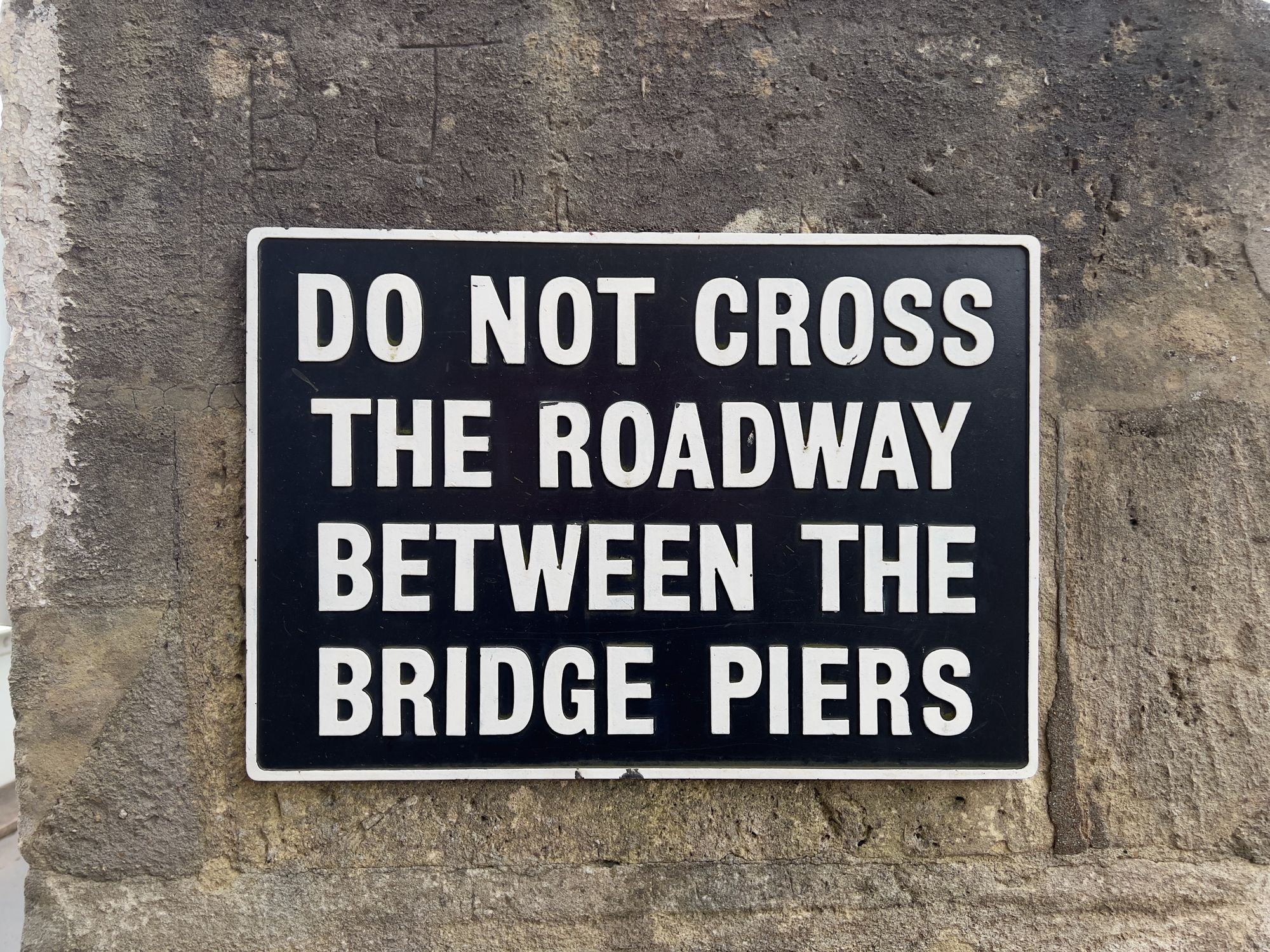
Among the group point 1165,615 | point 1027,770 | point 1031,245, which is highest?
point 1031,245

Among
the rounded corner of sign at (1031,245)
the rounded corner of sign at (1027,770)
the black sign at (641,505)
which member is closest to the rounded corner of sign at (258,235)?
the black sign at (641,505)

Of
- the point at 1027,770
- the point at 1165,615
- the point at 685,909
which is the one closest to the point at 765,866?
the point at 685,909

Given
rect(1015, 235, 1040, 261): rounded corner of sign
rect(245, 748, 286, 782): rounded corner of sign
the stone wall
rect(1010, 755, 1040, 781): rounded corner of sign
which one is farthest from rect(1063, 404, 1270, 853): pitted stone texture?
rect(245, 748, 286, 782): rounded corner of sign

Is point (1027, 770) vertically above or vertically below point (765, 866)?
above

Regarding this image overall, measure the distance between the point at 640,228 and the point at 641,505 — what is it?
2.14 ft

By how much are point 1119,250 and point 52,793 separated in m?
2.79

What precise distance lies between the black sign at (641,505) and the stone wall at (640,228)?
10 centimetres

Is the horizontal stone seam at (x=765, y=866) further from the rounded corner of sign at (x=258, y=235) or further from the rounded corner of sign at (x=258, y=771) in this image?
the rounded corner of sign at (x=258, y=235)

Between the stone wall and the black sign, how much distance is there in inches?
4.1

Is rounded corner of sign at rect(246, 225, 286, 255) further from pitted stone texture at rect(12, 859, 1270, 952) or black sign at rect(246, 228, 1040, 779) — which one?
pitted stone texture at rect(12, 859, 1270, 952)

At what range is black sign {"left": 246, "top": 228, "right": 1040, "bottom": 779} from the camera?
1613 mm

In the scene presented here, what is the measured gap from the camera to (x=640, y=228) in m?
1.67

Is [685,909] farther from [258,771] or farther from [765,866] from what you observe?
[258,771]

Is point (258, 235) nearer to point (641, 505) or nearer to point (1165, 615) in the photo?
point (641, 505)
